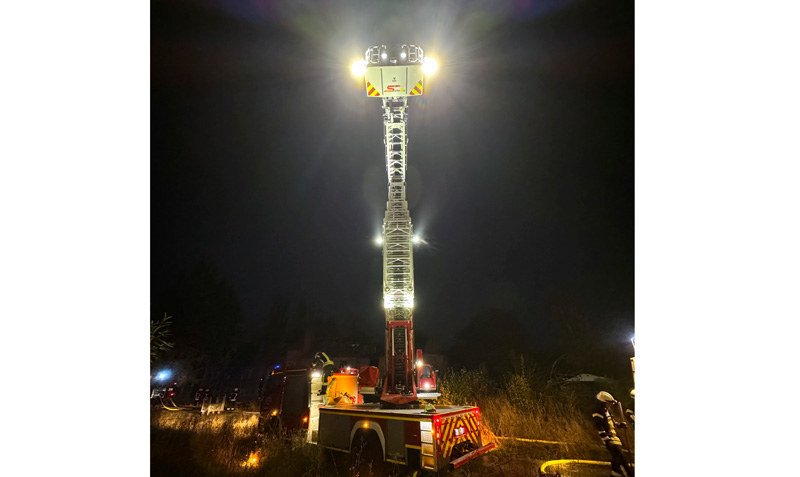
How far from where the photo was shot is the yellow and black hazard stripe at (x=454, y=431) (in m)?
3.65

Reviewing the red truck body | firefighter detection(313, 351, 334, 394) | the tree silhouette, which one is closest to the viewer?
the red truck body

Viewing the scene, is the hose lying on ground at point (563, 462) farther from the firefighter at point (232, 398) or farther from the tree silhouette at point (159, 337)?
the tree silhouette at point (159, 337)

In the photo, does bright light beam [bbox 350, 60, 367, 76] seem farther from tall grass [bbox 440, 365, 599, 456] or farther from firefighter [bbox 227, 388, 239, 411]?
firefighter [bbox 227, 388, 239, 411]

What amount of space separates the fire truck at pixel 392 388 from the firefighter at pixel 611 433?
3.81ft

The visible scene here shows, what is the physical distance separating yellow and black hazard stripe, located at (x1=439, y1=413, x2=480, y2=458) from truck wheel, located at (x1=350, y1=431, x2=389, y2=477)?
0.66m

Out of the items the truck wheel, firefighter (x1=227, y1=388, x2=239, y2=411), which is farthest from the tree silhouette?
the truck wheel

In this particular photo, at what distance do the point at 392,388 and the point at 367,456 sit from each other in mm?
743

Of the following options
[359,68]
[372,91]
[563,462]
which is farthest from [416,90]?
[563,462]

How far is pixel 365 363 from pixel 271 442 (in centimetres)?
138

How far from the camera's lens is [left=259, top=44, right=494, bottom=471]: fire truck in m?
3.74

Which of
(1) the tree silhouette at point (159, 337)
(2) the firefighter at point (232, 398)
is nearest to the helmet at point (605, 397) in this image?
(2) the firefighter at point (232, 398)
